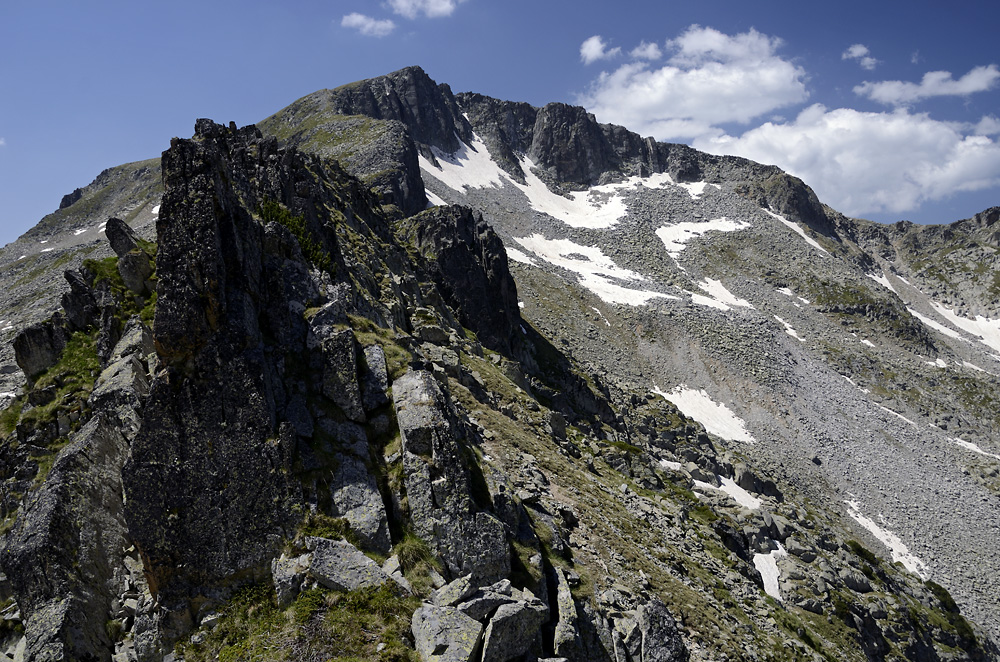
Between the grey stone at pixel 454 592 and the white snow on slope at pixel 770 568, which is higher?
the grey stone at pixel 454 592

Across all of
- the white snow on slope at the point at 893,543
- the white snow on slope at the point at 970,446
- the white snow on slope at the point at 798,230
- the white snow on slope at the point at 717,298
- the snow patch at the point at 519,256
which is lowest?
the white snow on slope at the point at 893,543

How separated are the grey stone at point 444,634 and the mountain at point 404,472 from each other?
0.05 meters

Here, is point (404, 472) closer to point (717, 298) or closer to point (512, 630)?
point (512, 630)

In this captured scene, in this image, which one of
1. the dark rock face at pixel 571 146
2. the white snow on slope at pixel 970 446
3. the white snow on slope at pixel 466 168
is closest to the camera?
the white snow on slope at pixel 970 446

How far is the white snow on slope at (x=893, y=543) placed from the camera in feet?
188

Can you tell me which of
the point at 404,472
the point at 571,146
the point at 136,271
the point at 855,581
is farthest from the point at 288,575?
the point at 571,146

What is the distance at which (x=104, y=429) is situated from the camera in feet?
48.4

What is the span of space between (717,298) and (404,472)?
109765mm

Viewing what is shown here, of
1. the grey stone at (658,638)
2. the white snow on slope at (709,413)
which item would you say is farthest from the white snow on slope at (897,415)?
the grey stone at (658,638)

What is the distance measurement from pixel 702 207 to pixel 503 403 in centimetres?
14269

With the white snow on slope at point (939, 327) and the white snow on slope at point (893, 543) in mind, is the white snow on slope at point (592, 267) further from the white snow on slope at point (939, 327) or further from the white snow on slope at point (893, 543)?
the white snow on slope at point (939, 327)

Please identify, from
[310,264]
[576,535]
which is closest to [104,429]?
[310,264]

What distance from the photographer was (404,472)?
1375 cm

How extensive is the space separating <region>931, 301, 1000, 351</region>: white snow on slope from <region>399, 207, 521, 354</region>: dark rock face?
451 ft
